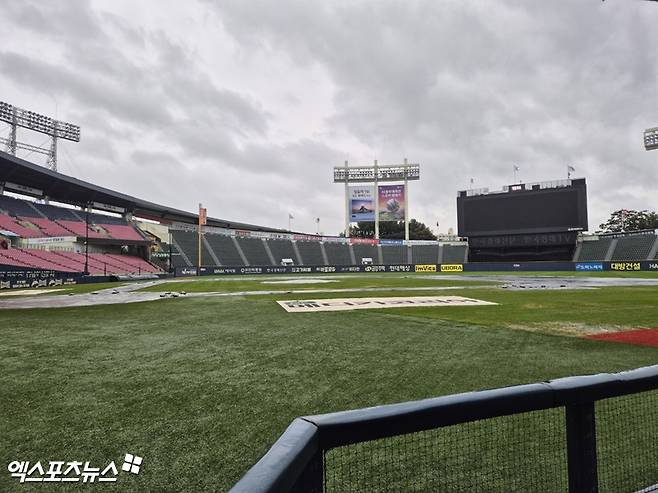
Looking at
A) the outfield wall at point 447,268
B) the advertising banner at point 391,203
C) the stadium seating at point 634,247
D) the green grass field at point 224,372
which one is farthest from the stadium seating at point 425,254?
the green grass field at point 224,372

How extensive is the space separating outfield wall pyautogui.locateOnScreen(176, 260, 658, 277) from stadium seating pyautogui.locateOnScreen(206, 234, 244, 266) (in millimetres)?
4701

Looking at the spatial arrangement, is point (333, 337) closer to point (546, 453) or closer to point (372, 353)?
point (372, 353)

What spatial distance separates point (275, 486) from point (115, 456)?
327cm

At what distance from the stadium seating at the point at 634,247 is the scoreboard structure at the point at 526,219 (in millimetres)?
6483

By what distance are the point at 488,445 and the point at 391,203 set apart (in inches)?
2974

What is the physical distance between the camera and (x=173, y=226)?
220ft

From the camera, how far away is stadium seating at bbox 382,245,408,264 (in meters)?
75.5

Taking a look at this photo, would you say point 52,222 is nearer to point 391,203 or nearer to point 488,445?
point 391,203

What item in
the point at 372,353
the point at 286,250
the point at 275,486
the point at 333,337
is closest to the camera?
the point at 275,486

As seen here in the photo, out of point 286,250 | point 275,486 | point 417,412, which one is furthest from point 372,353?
point 286,250

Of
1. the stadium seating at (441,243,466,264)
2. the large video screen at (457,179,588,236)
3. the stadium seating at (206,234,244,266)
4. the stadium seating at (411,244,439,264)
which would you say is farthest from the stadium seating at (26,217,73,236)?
the stadium seating at (441,243,466,264)

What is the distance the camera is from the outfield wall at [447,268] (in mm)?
52719

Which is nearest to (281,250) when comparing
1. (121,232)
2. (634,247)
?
(121,232)

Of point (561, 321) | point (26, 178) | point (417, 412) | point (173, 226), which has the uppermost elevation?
point (26, 178)
